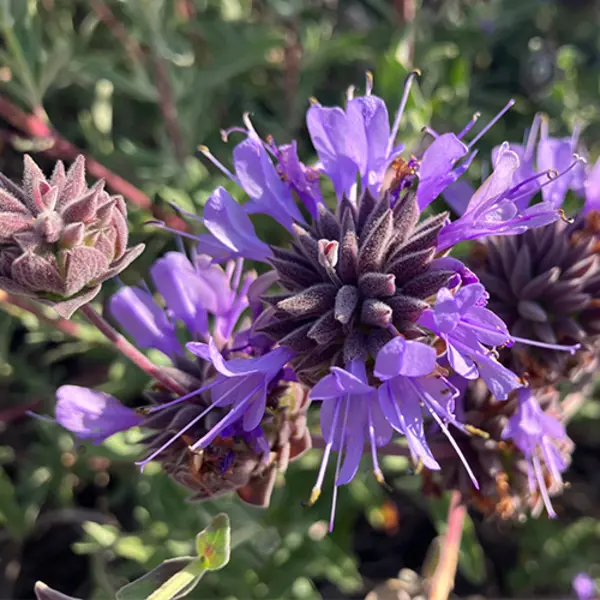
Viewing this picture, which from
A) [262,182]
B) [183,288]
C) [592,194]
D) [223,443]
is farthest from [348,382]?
[592,194]

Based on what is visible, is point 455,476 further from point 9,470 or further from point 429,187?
point 9,470

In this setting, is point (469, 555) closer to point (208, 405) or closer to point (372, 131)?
point (208, 405)

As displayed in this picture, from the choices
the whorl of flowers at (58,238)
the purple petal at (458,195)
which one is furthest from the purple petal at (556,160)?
the whorl of flowers at (58,238)

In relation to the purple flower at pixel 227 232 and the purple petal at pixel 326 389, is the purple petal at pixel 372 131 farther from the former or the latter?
the purple petal at pixel 326 389

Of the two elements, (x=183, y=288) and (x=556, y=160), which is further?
(x=556, y=160)

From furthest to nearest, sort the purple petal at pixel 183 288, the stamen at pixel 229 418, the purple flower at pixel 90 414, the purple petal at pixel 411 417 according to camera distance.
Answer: the purple petal at pixel 183 288 < the purple flower at pixel 90 414 < the stamen at pixel 229 418 < the purple petal at pixel 411 417
